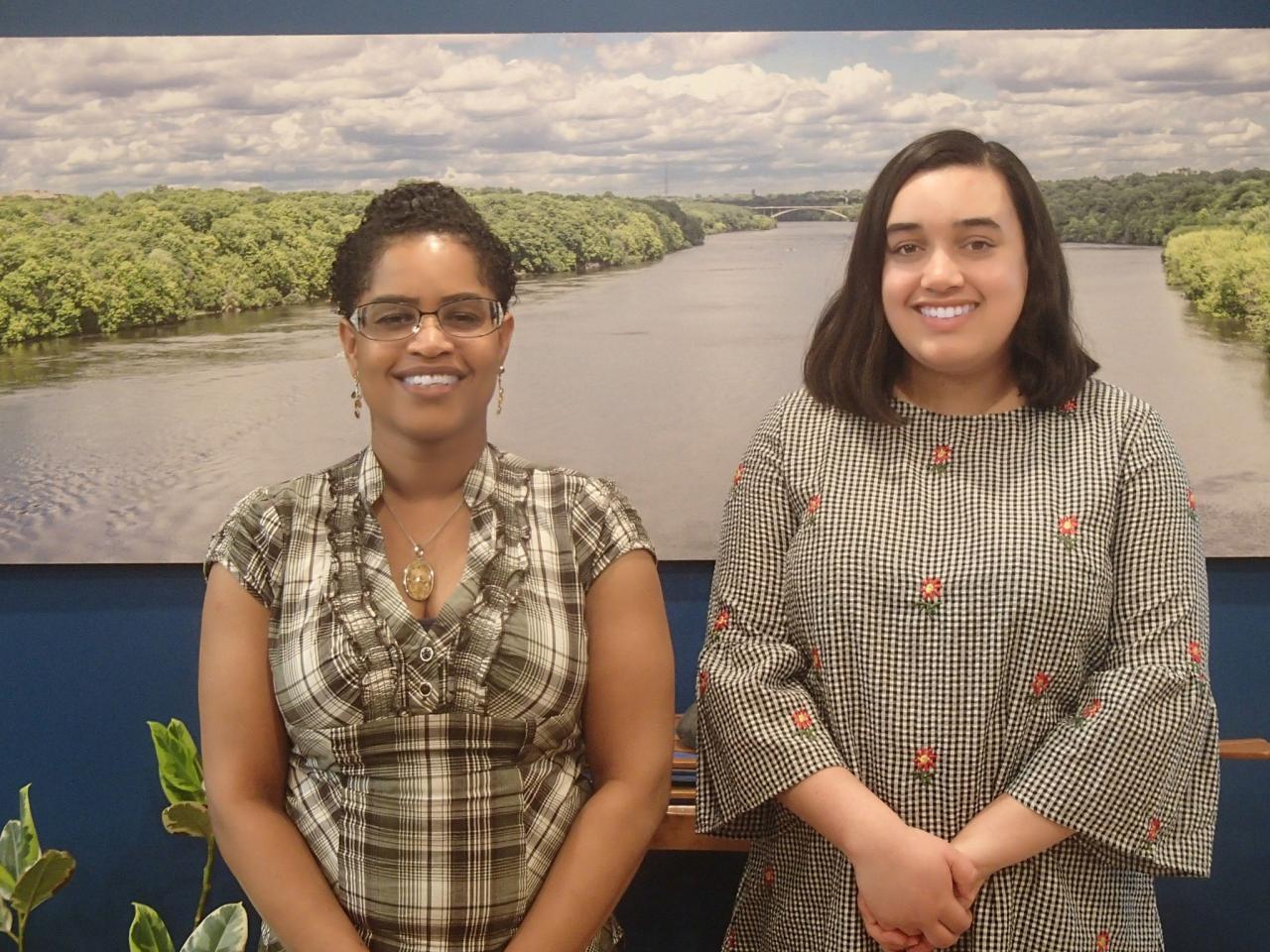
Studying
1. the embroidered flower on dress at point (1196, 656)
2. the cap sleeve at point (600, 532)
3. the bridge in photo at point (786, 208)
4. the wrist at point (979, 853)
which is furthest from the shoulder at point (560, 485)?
the bridge in photo at point (786, 208)

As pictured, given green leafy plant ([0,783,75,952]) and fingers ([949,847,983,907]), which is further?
green leafy plant ([0,783,75,952])

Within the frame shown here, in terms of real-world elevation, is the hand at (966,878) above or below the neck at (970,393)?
below

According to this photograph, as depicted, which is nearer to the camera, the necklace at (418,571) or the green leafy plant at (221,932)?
the necklace at (418,571)

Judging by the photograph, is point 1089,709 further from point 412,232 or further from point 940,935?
point 412,232

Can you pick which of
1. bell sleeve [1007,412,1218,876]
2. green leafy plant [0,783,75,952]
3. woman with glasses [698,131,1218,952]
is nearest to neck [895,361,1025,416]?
woman with glasses [698,131,1218,952]

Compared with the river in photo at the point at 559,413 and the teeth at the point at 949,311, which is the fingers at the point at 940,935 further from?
the river in photo at the point at 559,413

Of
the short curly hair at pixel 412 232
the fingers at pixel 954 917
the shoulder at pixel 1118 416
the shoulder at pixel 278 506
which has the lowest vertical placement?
the fingers at pixel 954 917

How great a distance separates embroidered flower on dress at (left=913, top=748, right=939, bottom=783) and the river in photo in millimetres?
873

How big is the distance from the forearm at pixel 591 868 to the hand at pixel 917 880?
0.83ft

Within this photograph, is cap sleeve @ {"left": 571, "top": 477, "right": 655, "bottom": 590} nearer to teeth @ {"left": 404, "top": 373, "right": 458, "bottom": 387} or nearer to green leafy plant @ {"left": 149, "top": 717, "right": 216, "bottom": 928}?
teeth @ {"left": 404, "top": 373, "right": 458, "bottom": 387}

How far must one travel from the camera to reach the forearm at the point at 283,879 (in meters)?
1.27

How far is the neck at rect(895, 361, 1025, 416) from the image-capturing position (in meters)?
1.43

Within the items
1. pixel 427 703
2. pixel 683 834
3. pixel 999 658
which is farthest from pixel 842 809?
pixel 683 834

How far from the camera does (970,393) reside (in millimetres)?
1432
